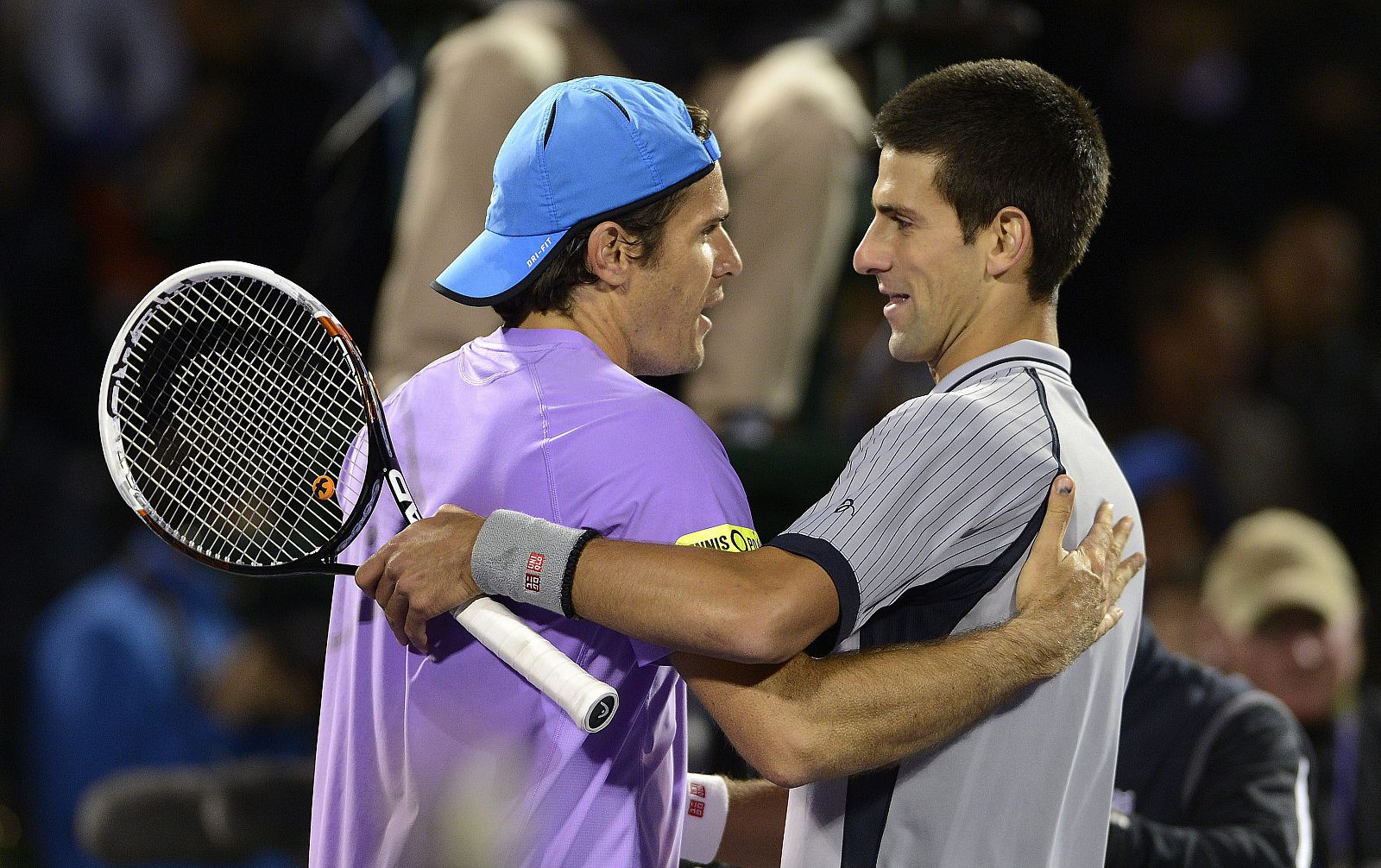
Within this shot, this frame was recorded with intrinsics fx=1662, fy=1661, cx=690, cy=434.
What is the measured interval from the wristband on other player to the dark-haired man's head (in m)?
0.69

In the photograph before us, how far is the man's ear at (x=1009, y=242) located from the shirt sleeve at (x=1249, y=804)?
1127 millimetres

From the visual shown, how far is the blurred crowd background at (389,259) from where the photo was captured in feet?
16.1

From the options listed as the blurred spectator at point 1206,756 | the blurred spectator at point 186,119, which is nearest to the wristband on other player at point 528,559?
the blurred spectator at point 1206,756

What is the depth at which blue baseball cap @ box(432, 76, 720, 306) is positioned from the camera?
225 centimetres

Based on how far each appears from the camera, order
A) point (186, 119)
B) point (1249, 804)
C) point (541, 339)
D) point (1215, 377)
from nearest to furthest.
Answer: point (541, 339)
point (1249, 804)
point (1215, 377)
point (186, 119)

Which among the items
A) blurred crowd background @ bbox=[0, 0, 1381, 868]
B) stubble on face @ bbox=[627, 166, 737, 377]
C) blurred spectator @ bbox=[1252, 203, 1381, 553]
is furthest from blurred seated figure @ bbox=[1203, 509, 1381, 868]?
stubble on face @ bbox=[627, 166, 737, 377]

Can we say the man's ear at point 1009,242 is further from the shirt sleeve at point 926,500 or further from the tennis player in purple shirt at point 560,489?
the tennis player in purple shirt at point 560,489

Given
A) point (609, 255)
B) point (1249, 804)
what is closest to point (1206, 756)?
point (1249, 804)

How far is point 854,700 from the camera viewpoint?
2102 mm

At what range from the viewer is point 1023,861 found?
2213 millimetres

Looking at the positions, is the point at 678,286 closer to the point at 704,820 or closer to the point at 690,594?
the point at 690,594

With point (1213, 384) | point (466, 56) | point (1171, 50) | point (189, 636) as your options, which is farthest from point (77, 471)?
point (1171, 50)

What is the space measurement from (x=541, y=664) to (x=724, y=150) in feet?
9.67

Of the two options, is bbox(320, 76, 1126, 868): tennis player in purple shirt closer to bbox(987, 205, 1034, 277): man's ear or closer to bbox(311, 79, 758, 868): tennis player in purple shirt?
bbox(311, 79, 758, 868): tennis player in purple shirt
